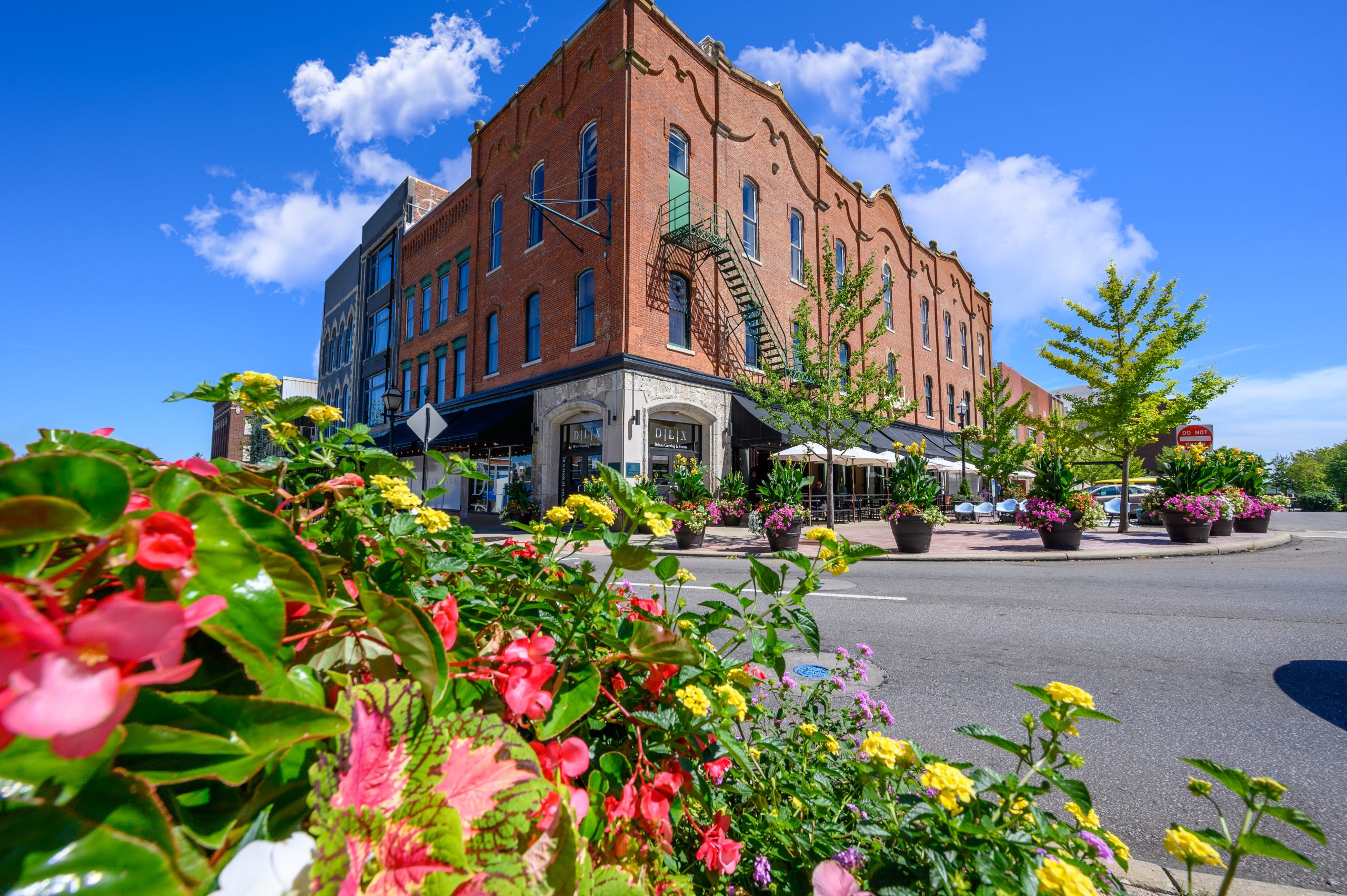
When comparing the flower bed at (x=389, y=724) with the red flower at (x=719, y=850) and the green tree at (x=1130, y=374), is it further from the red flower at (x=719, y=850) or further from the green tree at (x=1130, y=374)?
the green tree at (x=1130, y=374)

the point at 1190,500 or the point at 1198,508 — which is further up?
the point at 1190,500

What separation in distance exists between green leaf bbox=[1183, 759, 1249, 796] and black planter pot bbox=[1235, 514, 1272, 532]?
20948 millimetres

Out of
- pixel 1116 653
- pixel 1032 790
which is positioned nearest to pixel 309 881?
pixel 1032 790

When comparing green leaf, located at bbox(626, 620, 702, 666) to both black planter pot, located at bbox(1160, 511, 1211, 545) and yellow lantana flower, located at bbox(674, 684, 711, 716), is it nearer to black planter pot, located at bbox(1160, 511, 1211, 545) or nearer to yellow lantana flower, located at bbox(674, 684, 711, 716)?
yellow lantana flower, located at bbox(674, 684, 711, 716)

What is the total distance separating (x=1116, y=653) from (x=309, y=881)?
6213mm

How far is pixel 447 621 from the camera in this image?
0.87 metres

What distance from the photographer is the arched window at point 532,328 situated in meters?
19.0

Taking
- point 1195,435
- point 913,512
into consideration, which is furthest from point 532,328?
point 1195,435

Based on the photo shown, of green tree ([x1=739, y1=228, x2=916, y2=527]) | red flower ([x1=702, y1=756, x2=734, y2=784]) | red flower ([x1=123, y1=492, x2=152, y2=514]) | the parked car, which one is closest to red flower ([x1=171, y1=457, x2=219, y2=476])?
red flower ([x1=123, y1=492, x2=152, y2=514])

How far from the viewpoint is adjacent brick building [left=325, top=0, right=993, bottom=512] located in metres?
16.5

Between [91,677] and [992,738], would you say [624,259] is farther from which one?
[91,677]

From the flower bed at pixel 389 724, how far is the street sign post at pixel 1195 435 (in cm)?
2986

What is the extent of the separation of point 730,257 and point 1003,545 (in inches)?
436

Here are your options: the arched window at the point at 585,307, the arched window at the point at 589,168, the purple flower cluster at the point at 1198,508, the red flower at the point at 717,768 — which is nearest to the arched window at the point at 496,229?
the arched window at the point at 589,168
